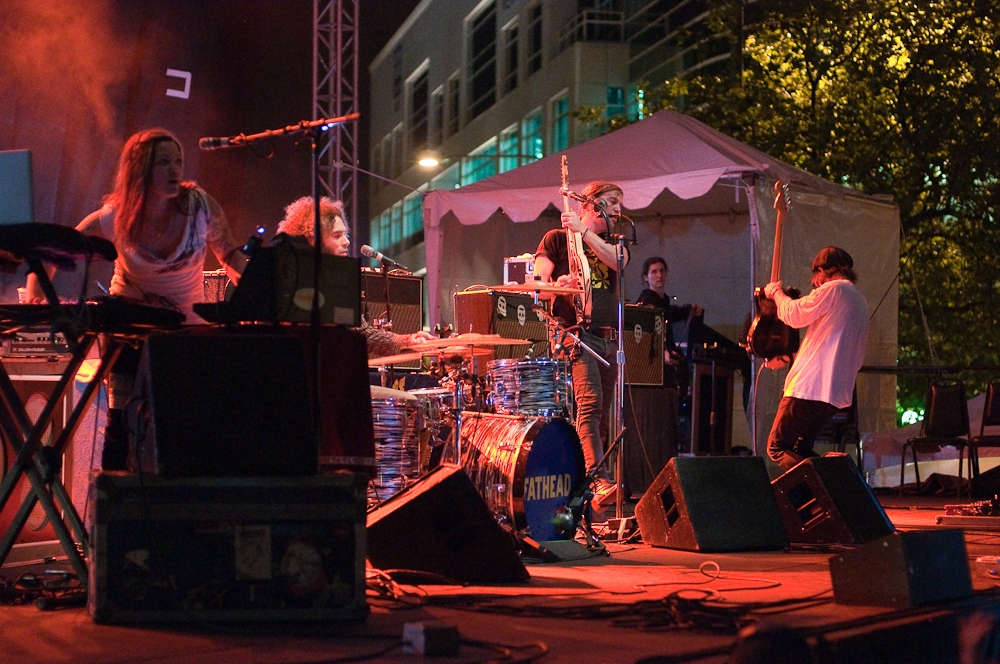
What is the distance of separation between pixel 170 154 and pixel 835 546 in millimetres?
4047

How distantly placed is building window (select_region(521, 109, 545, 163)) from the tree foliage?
31.3ft

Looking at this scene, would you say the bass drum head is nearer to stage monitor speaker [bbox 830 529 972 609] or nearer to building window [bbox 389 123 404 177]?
stage monitor speaker [bbox 830 529 972 609]

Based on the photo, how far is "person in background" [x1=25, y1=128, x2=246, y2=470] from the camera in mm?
4504

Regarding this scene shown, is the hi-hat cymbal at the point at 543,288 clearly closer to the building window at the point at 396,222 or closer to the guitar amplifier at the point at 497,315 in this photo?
the guitar amplifier at the point at 497,315

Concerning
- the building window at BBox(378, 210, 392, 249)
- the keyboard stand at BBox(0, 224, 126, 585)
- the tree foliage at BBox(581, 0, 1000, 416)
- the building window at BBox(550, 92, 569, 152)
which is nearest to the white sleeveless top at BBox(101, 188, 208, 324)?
the keyboard stand at BBox(0, 224, 126, 585)

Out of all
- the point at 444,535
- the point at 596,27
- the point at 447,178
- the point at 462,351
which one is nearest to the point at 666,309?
the point at 462,351

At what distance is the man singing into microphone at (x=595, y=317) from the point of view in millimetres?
6949

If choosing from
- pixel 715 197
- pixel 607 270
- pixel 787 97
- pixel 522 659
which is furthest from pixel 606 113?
pixel 522 659

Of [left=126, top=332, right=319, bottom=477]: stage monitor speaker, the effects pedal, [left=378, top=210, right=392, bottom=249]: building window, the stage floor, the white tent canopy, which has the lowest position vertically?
the effects pedal

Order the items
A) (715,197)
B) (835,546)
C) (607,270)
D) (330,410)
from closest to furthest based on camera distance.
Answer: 1. (330,410)
2. (835,546)
3. (607,270)
4. (715,197)

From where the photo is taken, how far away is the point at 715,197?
12.5 meters

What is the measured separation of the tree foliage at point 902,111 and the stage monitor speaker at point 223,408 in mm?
13864

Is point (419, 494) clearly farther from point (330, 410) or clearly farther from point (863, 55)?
point (863, 55)

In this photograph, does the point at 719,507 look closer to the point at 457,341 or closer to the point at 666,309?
the point at 457,341
